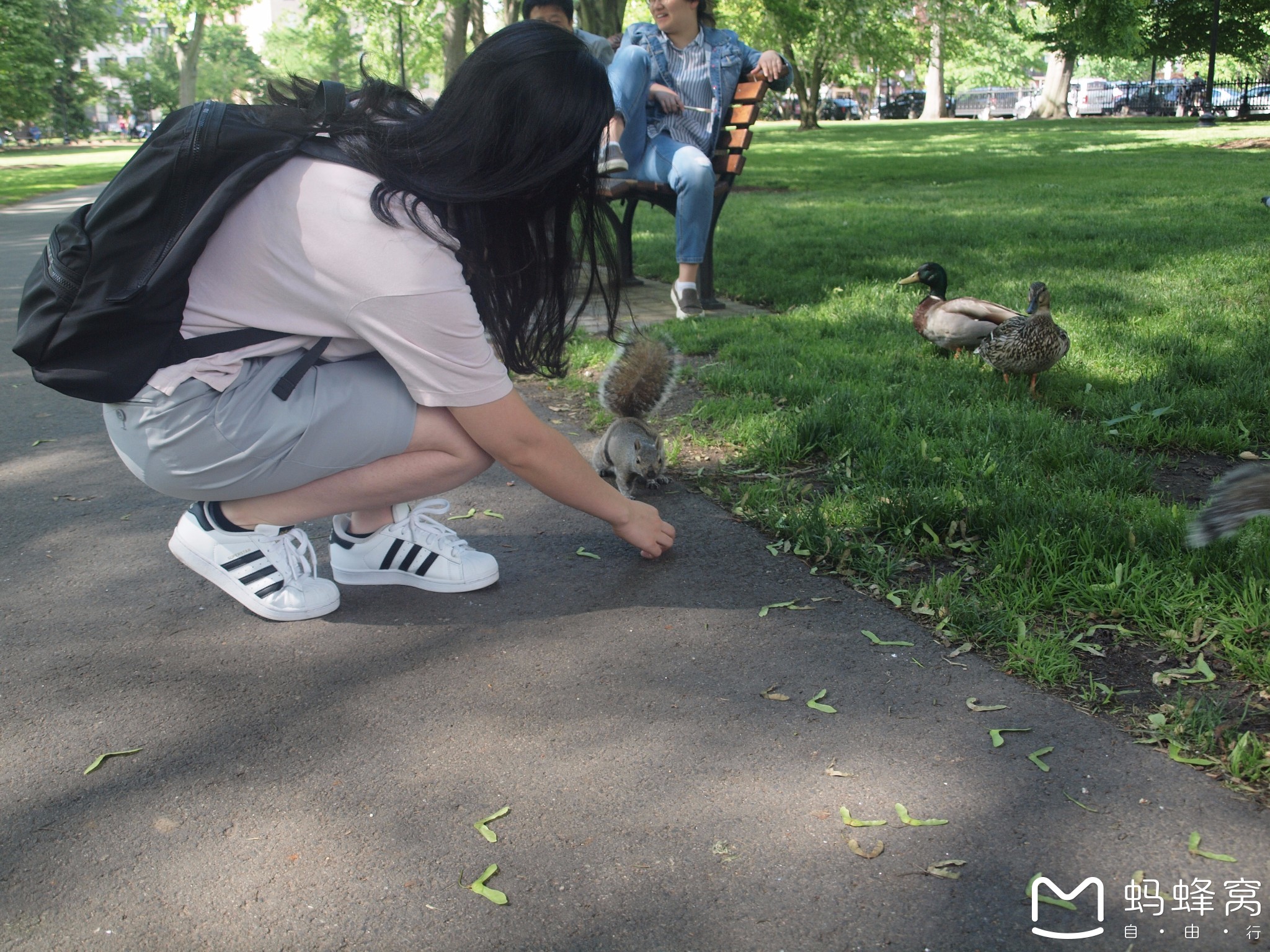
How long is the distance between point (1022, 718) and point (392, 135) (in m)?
1.90

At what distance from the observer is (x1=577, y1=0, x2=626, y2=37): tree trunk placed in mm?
11398

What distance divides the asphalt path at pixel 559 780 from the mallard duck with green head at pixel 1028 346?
1.92 meters

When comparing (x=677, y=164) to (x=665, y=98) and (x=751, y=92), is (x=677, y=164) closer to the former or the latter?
(x=665, y=98)

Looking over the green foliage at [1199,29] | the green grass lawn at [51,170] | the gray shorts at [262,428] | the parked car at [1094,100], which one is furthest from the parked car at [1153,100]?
the gray shorts at [262,428]

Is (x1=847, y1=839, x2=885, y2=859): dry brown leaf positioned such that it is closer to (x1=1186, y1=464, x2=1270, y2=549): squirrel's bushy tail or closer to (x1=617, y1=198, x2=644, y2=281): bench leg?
(x1=1186, y1=464, x2=1270, y2=549): squirrel's bushy tail

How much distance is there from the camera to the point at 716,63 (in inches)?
242

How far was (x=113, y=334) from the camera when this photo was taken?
2201mm

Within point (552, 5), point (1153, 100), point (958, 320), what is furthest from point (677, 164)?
point (1153, 100)

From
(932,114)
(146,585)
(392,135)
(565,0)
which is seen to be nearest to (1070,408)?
(392,135)

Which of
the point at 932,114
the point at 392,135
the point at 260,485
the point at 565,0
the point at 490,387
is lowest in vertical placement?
the point at 260,485

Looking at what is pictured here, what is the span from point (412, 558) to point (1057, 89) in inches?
1693

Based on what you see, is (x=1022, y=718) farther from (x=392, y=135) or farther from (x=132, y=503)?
(x=132, y=503)

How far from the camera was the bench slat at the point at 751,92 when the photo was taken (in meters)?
6.25

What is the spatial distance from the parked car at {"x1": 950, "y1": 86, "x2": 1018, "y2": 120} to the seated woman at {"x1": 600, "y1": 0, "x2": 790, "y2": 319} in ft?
184
